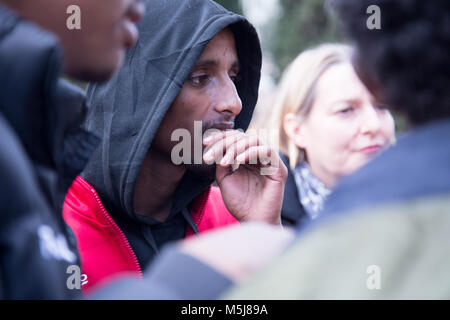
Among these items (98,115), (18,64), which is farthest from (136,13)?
(98,115)

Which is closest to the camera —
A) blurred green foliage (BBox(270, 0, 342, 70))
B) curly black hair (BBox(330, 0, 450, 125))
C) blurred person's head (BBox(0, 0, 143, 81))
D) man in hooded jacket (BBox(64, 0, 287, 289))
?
curly black hair (BBox(330, 0, 450, 125))

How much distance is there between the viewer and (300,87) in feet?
13.2

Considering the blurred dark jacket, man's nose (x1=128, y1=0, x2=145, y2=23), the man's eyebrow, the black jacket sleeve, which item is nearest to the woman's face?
the man's eyebrow

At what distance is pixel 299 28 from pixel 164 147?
12.4m

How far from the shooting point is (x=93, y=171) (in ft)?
9.43

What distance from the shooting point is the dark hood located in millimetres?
2777

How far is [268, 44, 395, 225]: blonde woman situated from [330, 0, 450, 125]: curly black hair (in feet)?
8.44

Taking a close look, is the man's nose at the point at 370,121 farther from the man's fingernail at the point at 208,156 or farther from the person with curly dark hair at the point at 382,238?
the person with curly dark hair at the point at 382,238

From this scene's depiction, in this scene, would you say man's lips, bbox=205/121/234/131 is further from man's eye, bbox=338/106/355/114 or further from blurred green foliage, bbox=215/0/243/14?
blurred green foliage, bbox=215/0/243/14

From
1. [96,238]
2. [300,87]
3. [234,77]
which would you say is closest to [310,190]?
[300,87]

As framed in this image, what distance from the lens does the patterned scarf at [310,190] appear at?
12.5 ft

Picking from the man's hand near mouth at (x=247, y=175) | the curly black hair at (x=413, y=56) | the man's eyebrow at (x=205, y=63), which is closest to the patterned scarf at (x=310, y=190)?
the man's hand near mouth at (x=247, y=175)

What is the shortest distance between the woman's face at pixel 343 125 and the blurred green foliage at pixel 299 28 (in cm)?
992
